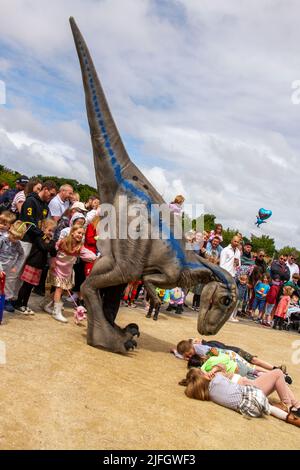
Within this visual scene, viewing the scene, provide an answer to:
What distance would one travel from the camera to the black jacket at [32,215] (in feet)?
20.6

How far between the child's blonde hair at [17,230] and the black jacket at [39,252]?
490mm

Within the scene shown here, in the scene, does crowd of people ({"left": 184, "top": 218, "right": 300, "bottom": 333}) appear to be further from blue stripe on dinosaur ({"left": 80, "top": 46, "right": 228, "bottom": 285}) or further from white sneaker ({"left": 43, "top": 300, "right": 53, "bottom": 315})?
blue stripe on dinosaur ({"left": 80, "top": 46, "right": 228, "bottom": 285})

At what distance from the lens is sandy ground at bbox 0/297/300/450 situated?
304 cm

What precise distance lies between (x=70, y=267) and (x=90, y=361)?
6.83 ft

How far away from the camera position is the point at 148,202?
17.7 ft

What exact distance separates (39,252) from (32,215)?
20.9 inches

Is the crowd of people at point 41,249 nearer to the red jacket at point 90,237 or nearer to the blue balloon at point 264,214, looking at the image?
the red jacket at point 90,237

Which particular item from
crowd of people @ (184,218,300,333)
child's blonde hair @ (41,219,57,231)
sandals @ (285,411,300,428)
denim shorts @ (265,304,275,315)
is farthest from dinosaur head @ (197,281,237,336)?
denim shorts @ (265,304,275,315)

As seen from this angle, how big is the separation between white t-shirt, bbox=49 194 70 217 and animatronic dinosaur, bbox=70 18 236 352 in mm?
2066

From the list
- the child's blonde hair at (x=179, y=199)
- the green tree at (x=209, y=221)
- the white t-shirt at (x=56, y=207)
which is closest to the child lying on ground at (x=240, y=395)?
the white t-shirt at (x=56, y=207)

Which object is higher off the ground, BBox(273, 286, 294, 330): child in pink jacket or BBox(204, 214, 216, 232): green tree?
BBox(204, 214, 216, 232): green tree
